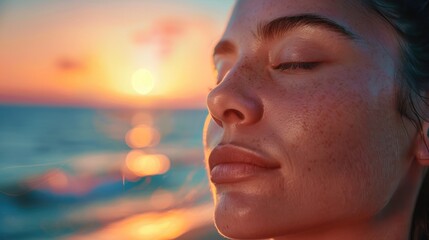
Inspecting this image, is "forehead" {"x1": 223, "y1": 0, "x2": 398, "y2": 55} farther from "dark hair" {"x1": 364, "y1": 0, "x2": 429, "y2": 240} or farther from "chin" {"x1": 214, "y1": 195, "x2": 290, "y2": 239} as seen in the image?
"chin" {"x1": 214, "y1": 195, "x2": 290, "y2": 239}

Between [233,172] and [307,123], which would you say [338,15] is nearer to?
[307,123]

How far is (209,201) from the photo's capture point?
705cm

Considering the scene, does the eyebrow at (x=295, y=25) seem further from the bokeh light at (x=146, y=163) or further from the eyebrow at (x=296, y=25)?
the bokeh light at (x=146, y=163)

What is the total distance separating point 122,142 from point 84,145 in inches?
86.4

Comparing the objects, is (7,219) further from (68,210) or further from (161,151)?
(161,151)

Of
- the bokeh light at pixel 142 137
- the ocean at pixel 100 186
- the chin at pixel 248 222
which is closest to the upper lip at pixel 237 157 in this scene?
the chin at pixel 248 222

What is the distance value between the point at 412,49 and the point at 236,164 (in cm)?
66

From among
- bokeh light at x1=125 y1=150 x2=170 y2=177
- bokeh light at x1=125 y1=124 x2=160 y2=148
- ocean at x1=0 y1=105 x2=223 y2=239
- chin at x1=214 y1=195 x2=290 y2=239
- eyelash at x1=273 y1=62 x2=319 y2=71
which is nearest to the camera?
chin at x1=214 y1=195 x2=290 y2=239

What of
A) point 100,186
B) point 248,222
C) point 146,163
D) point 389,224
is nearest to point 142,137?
point 146,163

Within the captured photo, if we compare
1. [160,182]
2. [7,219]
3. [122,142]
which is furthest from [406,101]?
[122,142]

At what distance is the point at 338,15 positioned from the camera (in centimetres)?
141

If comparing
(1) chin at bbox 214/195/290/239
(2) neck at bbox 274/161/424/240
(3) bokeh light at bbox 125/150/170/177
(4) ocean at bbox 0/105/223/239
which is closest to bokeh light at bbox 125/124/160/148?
(4) ocean at bbox 0/105/223/239

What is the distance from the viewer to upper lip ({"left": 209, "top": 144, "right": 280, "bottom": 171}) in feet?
4.36

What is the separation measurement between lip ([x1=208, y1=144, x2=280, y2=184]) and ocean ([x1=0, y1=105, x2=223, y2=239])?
13.0 ft
